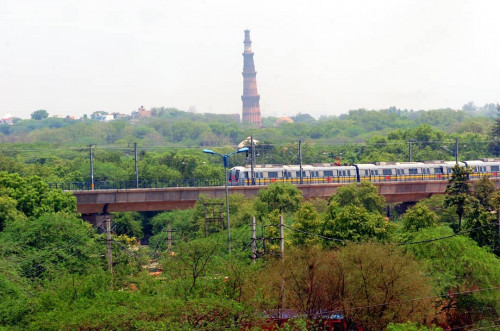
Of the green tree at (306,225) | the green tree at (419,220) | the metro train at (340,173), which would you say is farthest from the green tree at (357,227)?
the metro train at (340,173)

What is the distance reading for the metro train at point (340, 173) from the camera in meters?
85.8

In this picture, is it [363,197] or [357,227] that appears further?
[363,197]

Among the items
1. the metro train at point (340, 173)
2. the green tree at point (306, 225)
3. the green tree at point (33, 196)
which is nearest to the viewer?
the green tree at point (306, 225)

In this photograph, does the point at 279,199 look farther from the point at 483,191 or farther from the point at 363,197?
the point at 483,191

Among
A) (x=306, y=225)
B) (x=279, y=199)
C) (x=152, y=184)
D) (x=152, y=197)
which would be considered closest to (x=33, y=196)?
(x=152, y=197)

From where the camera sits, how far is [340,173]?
88.1 m

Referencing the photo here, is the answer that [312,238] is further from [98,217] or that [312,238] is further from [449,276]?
[98,217]

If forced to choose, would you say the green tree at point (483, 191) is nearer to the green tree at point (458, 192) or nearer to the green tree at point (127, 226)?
the green tree at point (458, 192)

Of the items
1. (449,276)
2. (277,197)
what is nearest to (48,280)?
(449,276)

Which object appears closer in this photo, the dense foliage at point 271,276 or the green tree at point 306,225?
the dense foliage at point 271,276

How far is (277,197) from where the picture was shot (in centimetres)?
A: 6862

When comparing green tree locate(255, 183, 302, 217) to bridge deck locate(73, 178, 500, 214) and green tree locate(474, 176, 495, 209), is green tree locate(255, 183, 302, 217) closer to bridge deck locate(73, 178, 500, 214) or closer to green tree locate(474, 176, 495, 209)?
bridge deck locate(73, 178, 500, 214)

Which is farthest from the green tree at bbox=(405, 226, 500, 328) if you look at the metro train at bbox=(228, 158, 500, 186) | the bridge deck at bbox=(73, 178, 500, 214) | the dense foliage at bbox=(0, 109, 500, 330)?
the metro train at bbox=(228, 158, 500, 186)

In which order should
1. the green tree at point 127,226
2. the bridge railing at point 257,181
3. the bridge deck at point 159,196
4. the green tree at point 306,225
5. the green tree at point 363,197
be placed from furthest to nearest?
the bridge railing at point 257,181, the green tree at point 127,226, the bridge deck at point 159,196, the green tree at point 363,197, the green tree at point 306,225
